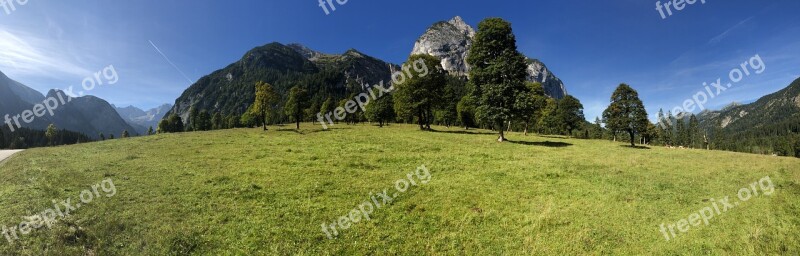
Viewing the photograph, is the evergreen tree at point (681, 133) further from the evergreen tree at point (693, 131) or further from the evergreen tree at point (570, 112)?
the evergreen tree at point (570, 112)

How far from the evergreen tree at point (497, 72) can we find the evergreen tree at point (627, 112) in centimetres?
2163

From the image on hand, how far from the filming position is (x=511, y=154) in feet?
96.2

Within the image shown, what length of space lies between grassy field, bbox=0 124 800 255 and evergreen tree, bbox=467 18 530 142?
584 inches

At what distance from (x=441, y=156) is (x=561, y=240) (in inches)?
604

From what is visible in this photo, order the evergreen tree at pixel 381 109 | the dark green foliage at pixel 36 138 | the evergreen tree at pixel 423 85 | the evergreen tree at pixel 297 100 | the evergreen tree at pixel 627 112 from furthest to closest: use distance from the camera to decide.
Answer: the dark green foliage at pixel 36 138, the evergreen tree at pixel 381 109, the evergreen tree at pixel 297 100, the evergreen tree at pixel 423 85, the evergreen tree at pixel 627 112

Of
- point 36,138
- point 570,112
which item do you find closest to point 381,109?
point 570,112

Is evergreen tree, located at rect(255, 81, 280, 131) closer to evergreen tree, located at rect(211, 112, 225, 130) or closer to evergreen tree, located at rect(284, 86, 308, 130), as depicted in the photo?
evergreen tree, located at rect(284, 86, 308, 130)

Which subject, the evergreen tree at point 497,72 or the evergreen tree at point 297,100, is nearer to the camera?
the evergreen tree at point 497,72

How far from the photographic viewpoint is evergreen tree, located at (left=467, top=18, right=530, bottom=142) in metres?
38.7

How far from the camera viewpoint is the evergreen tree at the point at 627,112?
49750 mm

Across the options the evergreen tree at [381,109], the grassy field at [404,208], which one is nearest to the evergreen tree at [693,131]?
the evergreen tree at [381,109]

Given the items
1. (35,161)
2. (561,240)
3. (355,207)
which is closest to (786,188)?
(561,240)

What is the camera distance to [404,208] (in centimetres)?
1552

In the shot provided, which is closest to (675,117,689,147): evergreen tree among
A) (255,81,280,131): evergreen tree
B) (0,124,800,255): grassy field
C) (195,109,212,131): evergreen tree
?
(0,124,800,255): grassy field
